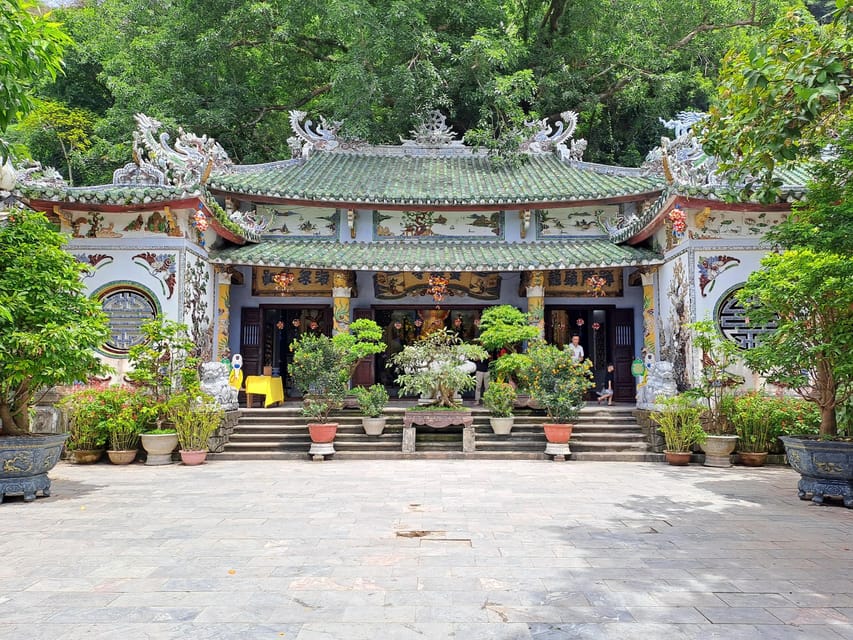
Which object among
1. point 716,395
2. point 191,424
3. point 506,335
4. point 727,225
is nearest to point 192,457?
point 191,424

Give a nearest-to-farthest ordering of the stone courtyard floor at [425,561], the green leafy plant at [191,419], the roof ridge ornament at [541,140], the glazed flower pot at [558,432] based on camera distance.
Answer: the stone courtyard floor at [425,561] → the green leafy plant at [191,419] → the glazed flower pot at [558,432] → the roof ridge ornament at [541,140]

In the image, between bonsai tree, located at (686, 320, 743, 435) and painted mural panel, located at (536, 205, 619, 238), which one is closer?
bonsai tree, located at (686, 320, 743, 435)

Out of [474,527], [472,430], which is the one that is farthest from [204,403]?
[474,527]

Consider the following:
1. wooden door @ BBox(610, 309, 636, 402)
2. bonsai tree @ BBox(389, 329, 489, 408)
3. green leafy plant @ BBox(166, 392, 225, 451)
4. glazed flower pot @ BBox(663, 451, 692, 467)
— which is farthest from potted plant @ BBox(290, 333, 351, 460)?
wooden door @ BBox(610, 309, 636, 402)

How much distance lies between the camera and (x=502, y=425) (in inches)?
378

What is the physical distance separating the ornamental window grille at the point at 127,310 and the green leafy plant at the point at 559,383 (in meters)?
6.24

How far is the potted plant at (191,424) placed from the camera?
858 cm

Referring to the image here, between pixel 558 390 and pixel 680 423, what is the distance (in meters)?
1.76

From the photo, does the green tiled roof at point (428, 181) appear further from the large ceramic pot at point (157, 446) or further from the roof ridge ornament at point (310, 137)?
the large ceramic pot at point (157, 446)

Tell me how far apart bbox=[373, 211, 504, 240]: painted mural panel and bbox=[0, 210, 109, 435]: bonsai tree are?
7057mm

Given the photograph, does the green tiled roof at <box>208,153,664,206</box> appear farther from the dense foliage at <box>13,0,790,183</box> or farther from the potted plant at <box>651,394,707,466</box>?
the potted plant at <box>651,394,707,466</box>

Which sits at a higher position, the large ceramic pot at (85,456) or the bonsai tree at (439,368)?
the bonsai tree at (439,368)

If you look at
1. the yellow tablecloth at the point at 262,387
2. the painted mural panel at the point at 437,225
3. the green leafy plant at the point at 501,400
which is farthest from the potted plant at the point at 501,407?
the painted mural panel at the point at 437,225

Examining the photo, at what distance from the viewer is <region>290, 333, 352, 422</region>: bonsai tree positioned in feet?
30.6
